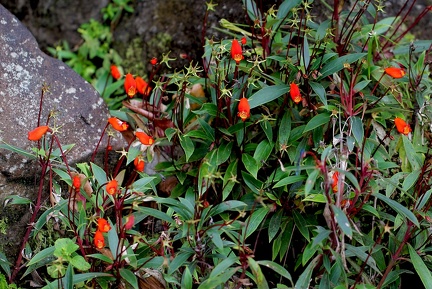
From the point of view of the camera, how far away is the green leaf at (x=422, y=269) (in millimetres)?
3078

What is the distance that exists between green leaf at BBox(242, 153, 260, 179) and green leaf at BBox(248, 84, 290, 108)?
0.29 metres

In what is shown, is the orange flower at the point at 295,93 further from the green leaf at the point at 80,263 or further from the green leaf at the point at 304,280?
the green leaf at the point at 80,263

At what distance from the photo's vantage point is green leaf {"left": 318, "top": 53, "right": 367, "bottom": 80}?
3.45 metres

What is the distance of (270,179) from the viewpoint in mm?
3398

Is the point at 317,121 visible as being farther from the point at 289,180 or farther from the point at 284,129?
the point at 289,180

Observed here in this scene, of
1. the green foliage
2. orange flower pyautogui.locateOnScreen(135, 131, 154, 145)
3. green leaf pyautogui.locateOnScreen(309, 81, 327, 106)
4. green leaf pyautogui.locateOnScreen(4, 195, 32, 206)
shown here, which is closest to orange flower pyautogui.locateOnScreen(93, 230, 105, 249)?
the green foliage

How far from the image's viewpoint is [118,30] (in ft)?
17.2

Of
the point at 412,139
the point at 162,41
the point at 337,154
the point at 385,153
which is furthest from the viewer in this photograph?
the point at 162,41

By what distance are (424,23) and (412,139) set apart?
1.62 meters

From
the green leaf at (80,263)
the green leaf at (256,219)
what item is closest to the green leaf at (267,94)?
the green leaf at (256,219)

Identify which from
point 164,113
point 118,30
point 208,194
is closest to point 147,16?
point 118,30

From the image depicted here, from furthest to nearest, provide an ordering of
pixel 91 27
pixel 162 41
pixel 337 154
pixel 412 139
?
pixel 91 27 < pixel 162 41 < pixel 412 139 < pixel 337 154

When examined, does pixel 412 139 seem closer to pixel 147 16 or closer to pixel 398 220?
pixel 398 220

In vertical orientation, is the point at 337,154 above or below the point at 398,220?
above
